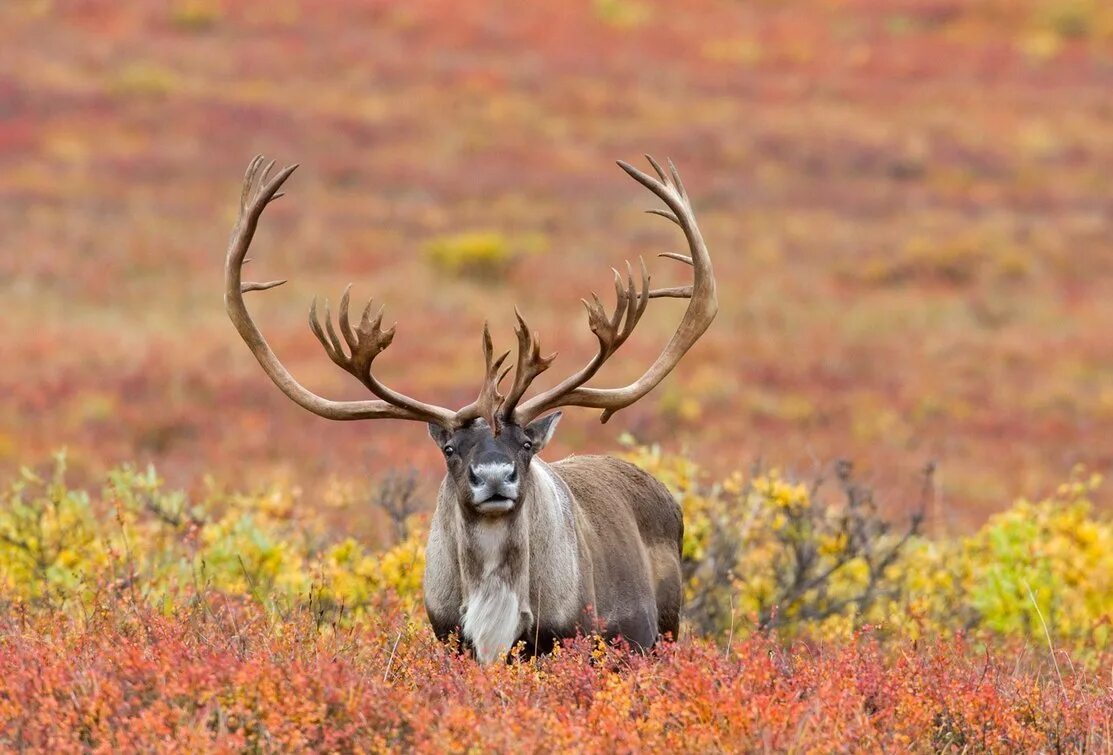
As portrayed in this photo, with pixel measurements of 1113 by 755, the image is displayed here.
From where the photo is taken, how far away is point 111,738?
5.19 m

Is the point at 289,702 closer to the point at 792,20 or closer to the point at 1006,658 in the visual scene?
the point at 1006,658

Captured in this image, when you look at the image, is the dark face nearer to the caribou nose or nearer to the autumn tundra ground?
the caribou nose

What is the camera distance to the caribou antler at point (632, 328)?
7.23 m

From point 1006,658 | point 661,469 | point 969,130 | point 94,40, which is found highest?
point 94,40

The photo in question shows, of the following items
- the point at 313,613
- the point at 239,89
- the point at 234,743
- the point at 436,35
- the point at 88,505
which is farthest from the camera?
the point at 436,35

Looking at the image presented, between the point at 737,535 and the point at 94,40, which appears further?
the point at 94,40

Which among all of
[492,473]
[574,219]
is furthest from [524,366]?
[574,219]

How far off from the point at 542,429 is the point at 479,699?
1803 millimetres

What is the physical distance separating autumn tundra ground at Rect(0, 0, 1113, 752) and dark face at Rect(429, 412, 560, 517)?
668 millimetres

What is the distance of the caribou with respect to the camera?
6996 mm

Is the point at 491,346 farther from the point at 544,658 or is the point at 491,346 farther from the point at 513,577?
the point at 544,658

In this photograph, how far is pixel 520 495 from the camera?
6.99 m

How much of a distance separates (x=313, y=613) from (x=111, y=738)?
7.86 feet

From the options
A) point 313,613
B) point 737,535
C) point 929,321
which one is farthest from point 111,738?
point 929,321
